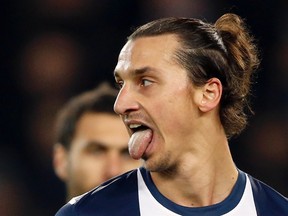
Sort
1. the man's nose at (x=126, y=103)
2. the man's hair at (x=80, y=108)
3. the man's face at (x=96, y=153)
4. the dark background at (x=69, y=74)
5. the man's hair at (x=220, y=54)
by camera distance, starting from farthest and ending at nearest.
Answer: the dark background at (x=69, y=74) → the man's hair at (x=80, y=108) → the man's face at (x=96, y=153) → the man's hair at (x=220, y=54) → the man's nose at (x=126, y=103)

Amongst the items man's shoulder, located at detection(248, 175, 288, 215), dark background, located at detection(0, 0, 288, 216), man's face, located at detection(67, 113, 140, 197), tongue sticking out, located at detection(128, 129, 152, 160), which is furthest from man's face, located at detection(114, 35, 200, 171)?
dark background, located at detection(0, 0, 288, 216)

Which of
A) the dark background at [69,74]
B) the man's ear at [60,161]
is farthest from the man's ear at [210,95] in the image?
the dark background at [69,74]

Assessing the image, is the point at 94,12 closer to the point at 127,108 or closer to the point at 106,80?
the point at 106,80

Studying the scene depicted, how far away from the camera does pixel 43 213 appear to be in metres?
4.18

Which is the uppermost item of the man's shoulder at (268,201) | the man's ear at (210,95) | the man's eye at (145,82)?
the man's eye at (145,82)

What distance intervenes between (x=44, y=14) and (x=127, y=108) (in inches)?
91.9

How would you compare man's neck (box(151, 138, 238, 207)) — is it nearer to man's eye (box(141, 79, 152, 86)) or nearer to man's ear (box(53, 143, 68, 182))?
man's eye (box(141, 79, 152, 86))

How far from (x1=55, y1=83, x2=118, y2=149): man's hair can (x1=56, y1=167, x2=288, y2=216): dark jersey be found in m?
1.45

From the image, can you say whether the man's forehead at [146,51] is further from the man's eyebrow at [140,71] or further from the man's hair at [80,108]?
the man's hair at [80,108]

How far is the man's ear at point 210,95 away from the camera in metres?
2.41

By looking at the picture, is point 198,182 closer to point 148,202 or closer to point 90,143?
point 148,202

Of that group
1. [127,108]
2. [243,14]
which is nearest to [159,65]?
[127,108]

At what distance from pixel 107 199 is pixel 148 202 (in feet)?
0.46

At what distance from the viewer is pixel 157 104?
2.32m
